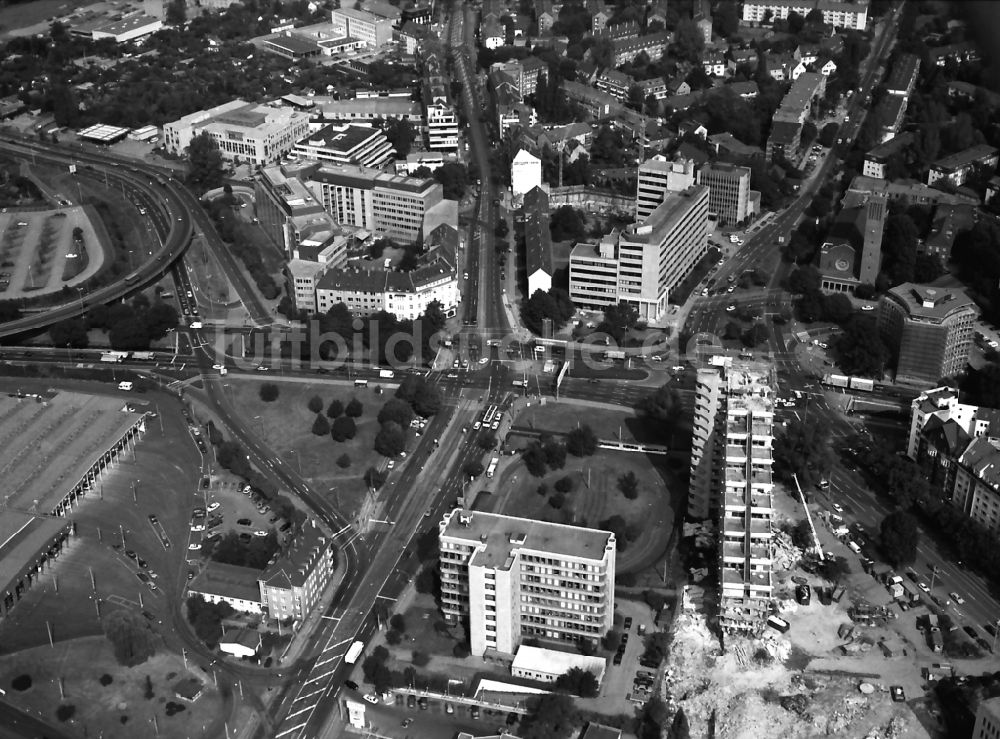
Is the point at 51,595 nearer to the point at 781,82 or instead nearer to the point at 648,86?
the point at 648,86

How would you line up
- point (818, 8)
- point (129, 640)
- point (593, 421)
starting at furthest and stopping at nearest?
1. point (818, 8)
2. point (593, 421)
3. point (129, 640)

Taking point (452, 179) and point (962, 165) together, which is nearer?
point (962, 165)

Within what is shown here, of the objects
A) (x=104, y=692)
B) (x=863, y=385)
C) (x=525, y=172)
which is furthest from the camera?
(x=525, y=172)

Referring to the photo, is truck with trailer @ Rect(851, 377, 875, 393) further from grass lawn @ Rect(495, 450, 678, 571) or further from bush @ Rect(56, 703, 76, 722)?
bush @ Rect(56, 703, 76, 722)

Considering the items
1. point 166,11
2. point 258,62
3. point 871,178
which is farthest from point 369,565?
point 166,11

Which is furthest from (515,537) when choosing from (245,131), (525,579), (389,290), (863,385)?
(245,131)

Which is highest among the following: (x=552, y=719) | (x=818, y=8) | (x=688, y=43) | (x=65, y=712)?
(x=818, y=8)

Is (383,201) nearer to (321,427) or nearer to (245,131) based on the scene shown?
(245,131)

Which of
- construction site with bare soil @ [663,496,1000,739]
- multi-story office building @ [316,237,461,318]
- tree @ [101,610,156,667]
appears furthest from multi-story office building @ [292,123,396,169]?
construction site with bare soil @ [663,496,1000,739]

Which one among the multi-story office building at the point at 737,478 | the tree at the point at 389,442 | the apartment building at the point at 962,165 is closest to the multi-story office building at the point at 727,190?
the apartment building at the point at 962,165
